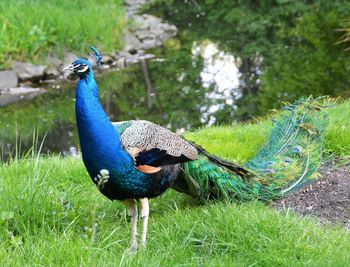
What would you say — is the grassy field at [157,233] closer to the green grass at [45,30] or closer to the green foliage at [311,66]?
the green foliage at [311,66]

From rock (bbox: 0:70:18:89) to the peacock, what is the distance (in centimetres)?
646

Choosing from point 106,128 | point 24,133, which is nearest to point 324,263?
point 106,128

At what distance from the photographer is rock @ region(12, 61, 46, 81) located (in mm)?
10484

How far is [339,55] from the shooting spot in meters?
10.6

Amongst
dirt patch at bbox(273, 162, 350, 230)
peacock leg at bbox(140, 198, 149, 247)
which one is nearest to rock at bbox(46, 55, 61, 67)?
dirt patch at bbox(273, 162, 350, 230)

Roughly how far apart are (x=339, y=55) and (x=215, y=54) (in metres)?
2.60

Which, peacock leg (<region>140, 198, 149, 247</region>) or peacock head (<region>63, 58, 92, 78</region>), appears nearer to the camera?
peacock head (<region>63, 58, 92, 78</region>)

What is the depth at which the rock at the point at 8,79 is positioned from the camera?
1020 cm

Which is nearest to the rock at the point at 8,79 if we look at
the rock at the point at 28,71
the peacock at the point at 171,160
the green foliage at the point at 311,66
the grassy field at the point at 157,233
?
the rock at the point at 28,71

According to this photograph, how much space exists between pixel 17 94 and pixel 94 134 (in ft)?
23.5

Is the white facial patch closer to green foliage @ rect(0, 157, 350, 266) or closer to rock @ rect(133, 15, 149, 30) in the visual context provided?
green foliage @ rect(0, 157, 350, 266)

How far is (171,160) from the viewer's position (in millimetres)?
3553

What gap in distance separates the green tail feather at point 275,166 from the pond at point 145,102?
3288 mm

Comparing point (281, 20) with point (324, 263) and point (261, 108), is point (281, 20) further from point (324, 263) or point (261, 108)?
point (324, 263)
